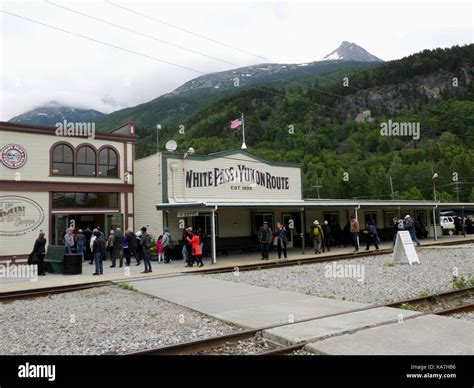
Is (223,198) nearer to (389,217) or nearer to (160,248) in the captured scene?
(160,248)

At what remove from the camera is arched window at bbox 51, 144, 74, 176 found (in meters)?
20.3

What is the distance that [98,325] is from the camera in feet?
25.0

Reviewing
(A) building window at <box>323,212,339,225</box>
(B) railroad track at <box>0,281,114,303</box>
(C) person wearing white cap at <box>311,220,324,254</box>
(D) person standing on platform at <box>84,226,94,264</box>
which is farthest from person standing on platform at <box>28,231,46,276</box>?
(A) building window at <box>323,212,339,225</box>

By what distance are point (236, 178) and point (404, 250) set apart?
34.6ft

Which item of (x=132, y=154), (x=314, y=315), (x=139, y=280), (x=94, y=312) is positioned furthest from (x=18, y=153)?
(x=314, y=315)

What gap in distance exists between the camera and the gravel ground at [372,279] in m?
10.3

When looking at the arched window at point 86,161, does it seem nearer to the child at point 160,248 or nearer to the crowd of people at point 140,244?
the crowd of people at point 140,244

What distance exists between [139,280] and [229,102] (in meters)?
92.1

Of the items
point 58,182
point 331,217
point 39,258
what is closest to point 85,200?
point 58,182

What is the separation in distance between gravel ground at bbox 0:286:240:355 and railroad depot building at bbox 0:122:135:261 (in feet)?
30.7

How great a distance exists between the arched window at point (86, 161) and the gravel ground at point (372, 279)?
1009cm

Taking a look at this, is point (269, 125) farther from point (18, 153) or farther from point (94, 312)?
point (94, 312)

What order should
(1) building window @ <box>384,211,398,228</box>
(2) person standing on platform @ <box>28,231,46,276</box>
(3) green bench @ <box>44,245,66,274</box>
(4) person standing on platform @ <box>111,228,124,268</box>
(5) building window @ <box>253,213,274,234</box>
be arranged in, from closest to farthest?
(2) person standing on platform @ <box>28,231,46,276</box>
(3) green bench @ <box>44,245,66,274</box>
(4) person standing on platform @ <box>111,228,124,268</box>
(5) building window @ <box>253,213,274,234</box>
(1) building window @ <box>384,211,398,228</box>

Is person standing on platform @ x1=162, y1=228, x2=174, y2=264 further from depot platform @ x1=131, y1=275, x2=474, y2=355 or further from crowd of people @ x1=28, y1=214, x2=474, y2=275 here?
depot platform @ x1=131, y1=275, x2=474, y2=355
